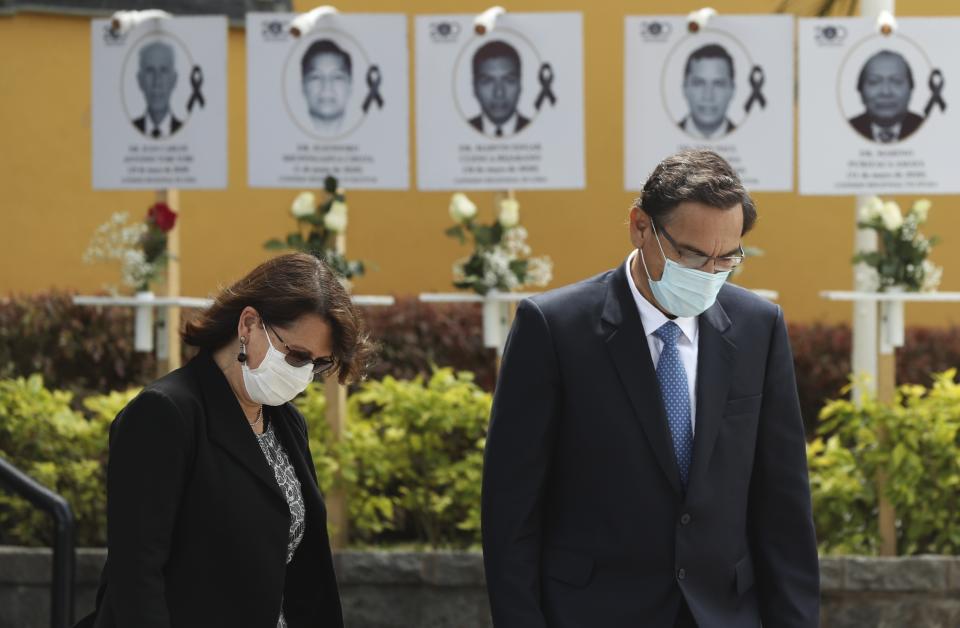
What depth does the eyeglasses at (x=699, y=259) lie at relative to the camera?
3387 millimetres

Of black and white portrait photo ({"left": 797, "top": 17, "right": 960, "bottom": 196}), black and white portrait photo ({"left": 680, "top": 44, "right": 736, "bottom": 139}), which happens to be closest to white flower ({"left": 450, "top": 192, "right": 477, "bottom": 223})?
black and white portrait photo ({"left": 680, "top": 44, "right": 736, "bottom": 139})

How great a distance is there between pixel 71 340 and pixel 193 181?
1869 mm

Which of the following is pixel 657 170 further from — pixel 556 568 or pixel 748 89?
pixel 748 89

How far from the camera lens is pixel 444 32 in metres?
7.18

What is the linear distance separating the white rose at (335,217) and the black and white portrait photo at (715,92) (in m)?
1.28

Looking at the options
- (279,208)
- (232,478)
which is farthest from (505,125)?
(232,478)

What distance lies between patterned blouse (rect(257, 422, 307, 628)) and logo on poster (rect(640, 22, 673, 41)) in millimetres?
4072

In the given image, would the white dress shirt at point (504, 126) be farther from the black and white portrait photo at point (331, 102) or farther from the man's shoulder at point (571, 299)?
the man's shoulder at point (571, 299)

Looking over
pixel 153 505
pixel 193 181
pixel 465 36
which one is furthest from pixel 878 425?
pixel 153 505

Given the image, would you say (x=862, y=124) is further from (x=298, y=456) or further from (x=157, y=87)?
(x=298, y=456)

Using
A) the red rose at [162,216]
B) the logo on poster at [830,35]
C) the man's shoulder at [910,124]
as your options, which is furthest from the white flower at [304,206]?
the man's shoulder at [910,124]

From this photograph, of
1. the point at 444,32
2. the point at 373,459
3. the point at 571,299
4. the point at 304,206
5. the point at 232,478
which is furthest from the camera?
the point at 444,32

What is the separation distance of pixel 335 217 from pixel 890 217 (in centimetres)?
244

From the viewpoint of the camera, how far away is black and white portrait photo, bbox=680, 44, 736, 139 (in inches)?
279
